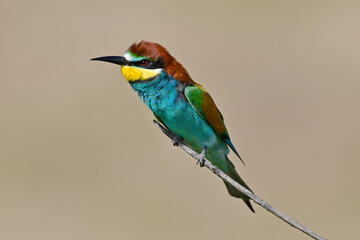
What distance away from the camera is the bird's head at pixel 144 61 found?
1.78m

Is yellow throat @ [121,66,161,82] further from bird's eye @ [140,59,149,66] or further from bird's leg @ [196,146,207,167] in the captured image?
bird's leg @ [196,146,207,167]

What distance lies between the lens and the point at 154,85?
188cm

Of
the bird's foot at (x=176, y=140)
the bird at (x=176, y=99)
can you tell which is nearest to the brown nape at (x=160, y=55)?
the bird at (x=176, y=99)

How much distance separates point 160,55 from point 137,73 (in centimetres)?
12

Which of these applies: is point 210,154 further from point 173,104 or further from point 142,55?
point 142,55

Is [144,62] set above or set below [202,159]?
above

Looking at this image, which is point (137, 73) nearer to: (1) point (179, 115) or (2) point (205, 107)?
(1) point (179, 115)

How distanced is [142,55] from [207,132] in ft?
1.57

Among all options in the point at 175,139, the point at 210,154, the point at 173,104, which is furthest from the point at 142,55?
the point at 210,154

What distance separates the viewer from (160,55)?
1.85m

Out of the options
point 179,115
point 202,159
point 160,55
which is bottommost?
point 202,159

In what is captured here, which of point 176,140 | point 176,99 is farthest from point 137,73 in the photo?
point 176,140

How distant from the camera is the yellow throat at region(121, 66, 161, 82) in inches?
70.9

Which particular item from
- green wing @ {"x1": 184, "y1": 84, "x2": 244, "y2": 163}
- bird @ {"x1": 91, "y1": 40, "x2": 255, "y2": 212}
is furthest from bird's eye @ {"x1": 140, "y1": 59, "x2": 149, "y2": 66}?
green wing @ {"x1": 184, "y1": 84, "x2": 244, "y2": 163}
